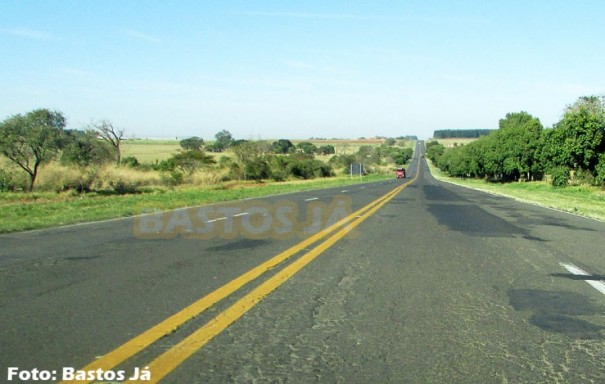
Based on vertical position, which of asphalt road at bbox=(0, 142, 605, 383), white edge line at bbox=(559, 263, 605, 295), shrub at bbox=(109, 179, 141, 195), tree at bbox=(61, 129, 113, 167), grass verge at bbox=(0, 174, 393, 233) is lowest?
shrub at bbox=(109, 179, 141, 195)

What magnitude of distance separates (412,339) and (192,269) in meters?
4.02

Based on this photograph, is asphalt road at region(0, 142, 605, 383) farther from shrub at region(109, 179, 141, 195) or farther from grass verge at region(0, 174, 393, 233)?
shrub at region(109, 179, 141, 195)

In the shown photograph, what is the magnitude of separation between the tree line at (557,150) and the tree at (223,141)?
61.4m

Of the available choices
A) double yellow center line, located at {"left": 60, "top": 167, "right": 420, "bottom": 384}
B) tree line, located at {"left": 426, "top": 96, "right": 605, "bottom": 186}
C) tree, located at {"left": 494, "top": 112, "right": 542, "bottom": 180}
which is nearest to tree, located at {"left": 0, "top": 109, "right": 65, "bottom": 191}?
double yellow center line, located at {"left": 60, "top": 167, "right": 420, "bottom": 384}

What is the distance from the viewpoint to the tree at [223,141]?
134 meters

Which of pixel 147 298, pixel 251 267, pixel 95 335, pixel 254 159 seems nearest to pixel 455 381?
pixel 95 335

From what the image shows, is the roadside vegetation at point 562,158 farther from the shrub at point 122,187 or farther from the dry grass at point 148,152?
the dry grass at point 148,152

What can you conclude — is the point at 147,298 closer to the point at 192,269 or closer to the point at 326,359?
the point at 192,269

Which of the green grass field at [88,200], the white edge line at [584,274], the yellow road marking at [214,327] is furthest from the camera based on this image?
the green grass field at [88,200]

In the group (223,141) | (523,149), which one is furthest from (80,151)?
(223,141)

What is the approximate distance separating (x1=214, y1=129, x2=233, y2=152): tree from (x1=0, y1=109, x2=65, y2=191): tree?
91.3 metres

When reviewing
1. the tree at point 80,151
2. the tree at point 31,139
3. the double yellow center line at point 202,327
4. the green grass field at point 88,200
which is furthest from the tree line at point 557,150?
the double yellow center line at point 202,327

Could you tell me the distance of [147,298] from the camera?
611 cm

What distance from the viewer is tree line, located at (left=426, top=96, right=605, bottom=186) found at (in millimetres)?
43906
